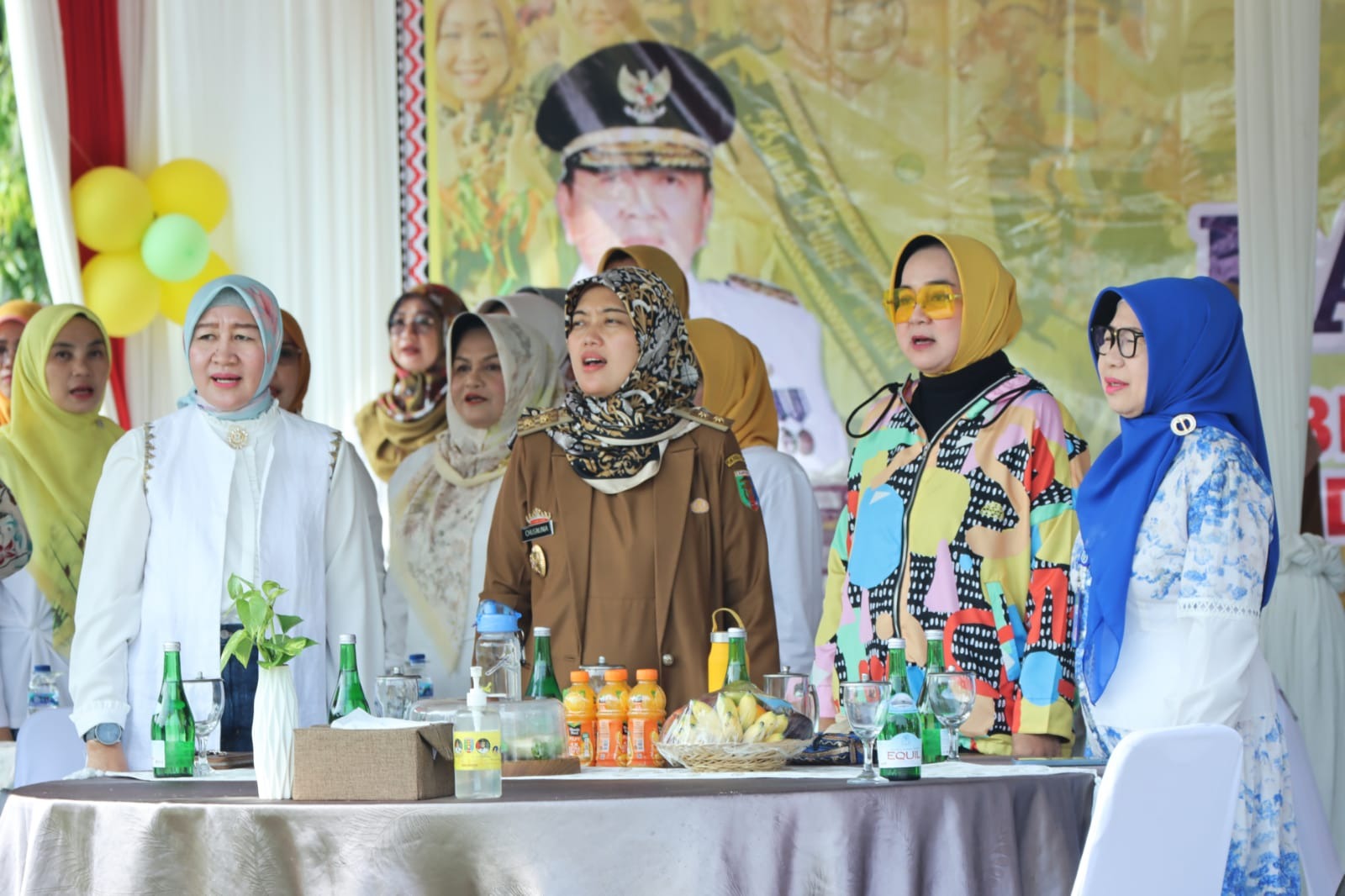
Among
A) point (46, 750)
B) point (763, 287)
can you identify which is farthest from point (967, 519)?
point (763, 287)

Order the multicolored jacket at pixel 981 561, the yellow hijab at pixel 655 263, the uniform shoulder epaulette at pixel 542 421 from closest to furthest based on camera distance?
the multicolored jacket at pixel 981 561, the uniform shoulder epaulette at pixel 542 421, the yellow hijab at pixel 655 263

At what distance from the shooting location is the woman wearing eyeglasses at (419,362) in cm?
639

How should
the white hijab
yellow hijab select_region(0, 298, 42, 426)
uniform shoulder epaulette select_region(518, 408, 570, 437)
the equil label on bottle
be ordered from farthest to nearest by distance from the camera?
1. yellow hijab select_region(0, 298, 42, 426)
2. the white hijab
3. uniform shoulder epaulette select_region(518, 408, 570, 437)
4. the equil label on bottle

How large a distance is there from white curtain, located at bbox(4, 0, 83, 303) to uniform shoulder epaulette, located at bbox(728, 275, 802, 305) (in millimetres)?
2534

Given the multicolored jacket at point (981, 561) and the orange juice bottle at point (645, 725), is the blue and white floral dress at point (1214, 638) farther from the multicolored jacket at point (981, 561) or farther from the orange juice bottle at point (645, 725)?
the orange juice bottle at point (645, 725)

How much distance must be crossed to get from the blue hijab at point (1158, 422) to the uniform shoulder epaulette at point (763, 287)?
12.1ft

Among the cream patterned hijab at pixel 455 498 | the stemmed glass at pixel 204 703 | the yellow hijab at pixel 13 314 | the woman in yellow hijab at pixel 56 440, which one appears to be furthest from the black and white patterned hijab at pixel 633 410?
the yellow hijab at pixel 13 314

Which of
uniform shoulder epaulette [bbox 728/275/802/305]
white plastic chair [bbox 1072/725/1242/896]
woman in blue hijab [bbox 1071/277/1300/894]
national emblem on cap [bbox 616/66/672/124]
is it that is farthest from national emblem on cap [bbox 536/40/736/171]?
white plastic chair [bbox 1072/725/1242/896]

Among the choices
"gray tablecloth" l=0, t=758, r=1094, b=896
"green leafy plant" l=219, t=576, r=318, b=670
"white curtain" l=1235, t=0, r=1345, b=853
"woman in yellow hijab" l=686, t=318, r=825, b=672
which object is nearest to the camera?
"gray tablecloth" l=0, t=758, r=1094, b=896

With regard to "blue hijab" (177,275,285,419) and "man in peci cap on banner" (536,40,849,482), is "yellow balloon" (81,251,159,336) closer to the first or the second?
"man in peci cap on banner" (536,40,849,482)

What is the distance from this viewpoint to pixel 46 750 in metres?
4.01

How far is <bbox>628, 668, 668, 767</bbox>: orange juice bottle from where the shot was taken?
2.98 m

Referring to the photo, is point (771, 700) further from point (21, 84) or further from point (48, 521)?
point (21, 84)

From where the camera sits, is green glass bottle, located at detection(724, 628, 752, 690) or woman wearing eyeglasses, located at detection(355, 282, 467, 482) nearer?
green glass bottle, located at detection(724, 628, 752, 690)
